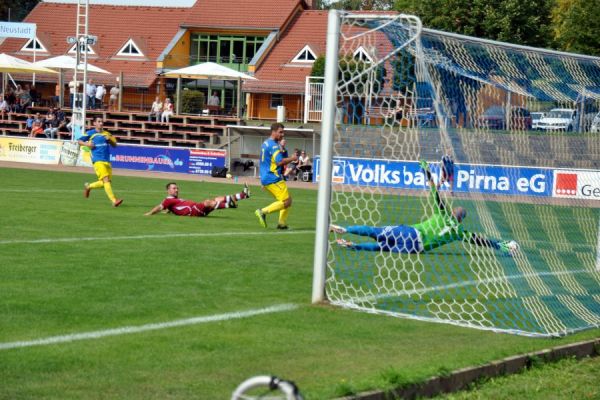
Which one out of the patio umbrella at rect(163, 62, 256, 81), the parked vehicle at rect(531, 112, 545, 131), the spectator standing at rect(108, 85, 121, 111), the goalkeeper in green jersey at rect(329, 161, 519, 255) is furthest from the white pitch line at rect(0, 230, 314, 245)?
the spectator standing at rect(108, 85, 121, 111)

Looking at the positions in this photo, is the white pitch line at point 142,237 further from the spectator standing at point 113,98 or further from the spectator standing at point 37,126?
the spectator standing at point 113,98

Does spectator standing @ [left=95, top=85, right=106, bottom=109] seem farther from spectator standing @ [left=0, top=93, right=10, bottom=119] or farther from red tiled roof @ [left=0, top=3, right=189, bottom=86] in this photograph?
red tiled roof @ [left=0, top=3, right=189, bottom=86]

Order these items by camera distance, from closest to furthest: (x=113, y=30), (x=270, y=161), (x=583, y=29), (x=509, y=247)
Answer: (x=509, y=247) < (x=270, y=161) < (x=583, y=29) < (x=113, y=30)

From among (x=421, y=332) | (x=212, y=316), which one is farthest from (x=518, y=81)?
(x=212, y=316)

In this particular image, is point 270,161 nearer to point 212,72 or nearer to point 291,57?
point 212,72

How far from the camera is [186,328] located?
9.27 m

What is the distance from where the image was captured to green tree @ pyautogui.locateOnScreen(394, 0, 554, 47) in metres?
61.9

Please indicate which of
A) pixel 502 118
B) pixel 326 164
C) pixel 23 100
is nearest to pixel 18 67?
pixel 23 100

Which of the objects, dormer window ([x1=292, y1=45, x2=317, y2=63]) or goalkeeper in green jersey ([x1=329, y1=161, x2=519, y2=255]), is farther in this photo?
dormer window ([x1=292, y1=45, x2=317, y2=63])

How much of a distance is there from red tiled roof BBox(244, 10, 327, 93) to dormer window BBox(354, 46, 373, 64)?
5210cm

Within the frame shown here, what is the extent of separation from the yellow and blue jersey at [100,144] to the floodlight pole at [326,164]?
12.9m

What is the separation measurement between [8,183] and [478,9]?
133 ft

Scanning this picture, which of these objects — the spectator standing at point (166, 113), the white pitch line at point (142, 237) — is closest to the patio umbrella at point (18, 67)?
the spectator standing at point (166, 113)

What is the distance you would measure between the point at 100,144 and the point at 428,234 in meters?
11.1
